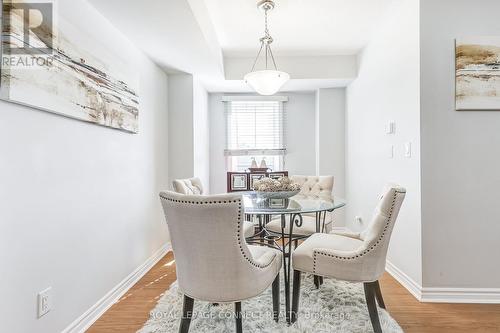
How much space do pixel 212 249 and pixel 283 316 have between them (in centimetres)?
89

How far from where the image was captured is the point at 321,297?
7.14 ft

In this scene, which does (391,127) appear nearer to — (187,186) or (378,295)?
(378,295)

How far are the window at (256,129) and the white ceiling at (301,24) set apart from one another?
106 cm

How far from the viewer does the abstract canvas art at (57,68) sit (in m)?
1.31

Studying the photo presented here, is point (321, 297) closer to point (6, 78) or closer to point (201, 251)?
point (201, 251)

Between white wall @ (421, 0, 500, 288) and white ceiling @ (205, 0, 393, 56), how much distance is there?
61 cm

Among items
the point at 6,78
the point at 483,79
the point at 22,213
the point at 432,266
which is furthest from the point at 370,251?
the point at 6,78

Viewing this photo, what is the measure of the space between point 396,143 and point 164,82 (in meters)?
2.67

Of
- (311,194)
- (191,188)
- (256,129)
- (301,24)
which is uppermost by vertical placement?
(301,24)

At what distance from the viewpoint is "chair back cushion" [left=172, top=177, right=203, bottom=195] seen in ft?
7.80

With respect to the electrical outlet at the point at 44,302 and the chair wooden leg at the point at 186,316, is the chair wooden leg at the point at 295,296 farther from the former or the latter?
the electrical outlet at the point at 44,302

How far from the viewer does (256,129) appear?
14.8 feet

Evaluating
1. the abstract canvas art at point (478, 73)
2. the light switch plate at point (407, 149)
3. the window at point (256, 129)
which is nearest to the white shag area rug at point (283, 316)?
the light switch plate at point (407, 149)

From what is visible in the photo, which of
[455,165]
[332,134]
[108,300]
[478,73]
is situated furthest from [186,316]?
[332,134]
